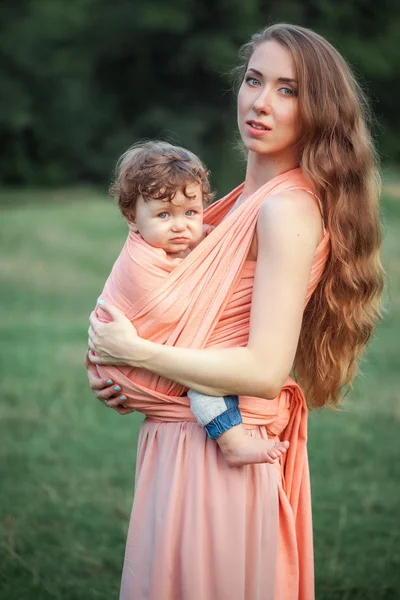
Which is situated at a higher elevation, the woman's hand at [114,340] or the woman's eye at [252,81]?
the woman's eye at [252,81]

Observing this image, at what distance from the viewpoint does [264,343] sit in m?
2.32

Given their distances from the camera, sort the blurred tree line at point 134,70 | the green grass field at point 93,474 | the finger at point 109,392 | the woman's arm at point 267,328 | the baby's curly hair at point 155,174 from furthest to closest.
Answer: the blurred tree line at point 134,70 < the green grass field at point 93,474 < the finger at point 109,392 < the baby's curly hair at point 155,174 < the woman's arm at point 267,328

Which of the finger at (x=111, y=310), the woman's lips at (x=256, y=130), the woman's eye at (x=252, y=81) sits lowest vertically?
the finger at (x=111, y=310)

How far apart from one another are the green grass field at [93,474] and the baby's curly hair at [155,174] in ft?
2.95

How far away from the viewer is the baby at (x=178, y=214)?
2.37 m

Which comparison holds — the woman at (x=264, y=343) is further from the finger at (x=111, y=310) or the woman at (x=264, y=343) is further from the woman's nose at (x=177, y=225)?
the woman's nose at (x=177, y=225)

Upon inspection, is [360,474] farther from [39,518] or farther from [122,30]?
[122,30]

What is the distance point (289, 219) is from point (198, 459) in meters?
0.68

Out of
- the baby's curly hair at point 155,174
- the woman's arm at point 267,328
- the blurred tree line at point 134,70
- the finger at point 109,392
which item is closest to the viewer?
the woman's arm at point 267,328

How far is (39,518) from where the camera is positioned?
15.8ft

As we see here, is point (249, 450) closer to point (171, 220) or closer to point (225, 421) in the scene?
point (225, 421)

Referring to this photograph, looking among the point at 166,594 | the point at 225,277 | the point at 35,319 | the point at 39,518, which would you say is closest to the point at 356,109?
the point at 225,277

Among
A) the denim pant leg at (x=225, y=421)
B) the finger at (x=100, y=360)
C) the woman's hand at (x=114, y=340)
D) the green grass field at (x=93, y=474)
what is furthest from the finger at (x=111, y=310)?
the green grass field at (x=93, y=474)

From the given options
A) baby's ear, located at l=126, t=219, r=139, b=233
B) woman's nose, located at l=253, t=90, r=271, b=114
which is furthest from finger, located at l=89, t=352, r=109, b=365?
woman's nose, located at l=253, t=90, r=271, b=114
